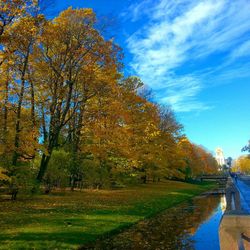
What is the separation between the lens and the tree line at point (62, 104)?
20.7m

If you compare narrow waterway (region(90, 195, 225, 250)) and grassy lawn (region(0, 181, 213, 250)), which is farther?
narrow waterway (region(90, 195, 225, 250))

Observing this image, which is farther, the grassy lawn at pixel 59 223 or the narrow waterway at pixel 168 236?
the narrow waterway at pixel 168 236

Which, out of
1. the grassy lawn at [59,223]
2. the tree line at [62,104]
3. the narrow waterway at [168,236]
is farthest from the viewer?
the tree line at [62,104]

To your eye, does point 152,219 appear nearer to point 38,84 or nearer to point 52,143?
point 52,143

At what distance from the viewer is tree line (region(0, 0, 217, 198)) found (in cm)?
2072

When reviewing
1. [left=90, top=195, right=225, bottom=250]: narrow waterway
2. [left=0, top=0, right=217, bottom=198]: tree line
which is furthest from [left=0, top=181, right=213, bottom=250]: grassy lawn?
[left=0, top=0, right=217, bottom=198]: tree line

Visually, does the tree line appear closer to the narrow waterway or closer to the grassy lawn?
the grassy lawn

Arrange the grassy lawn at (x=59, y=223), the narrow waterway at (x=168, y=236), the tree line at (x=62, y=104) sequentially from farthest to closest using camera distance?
1. the tree line at (x=62, y=104)
2. the narrow waterway at (x=168, y=236)
3. the grassy lawn at (x=59, y=223)

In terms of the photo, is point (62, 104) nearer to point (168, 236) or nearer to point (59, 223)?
point (59, 223)

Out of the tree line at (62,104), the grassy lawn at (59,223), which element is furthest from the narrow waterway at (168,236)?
the tree line at (62,104)

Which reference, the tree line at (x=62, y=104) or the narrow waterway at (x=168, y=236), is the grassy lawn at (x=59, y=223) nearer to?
the narrow waterway at (x=168, y=236)

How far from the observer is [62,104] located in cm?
2934

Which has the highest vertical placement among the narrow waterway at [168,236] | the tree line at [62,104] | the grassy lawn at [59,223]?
the tree line at [62,104]

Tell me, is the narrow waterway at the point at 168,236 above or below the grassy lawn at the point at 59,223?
below
